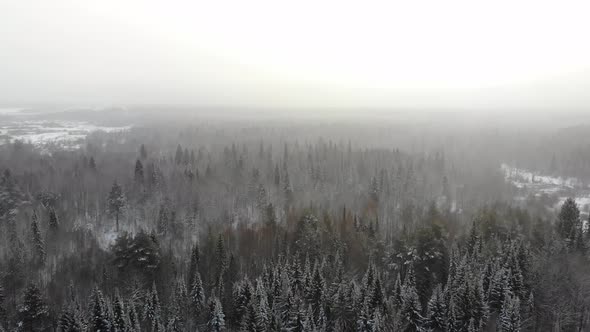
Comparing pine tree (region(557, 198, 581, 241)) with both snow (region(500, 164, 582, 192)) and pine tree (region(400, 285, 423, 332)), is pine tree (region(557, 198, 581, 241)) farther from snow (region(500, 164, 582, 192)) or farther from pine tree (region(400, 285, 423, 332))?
snow (region(500, 164, 582, 192))

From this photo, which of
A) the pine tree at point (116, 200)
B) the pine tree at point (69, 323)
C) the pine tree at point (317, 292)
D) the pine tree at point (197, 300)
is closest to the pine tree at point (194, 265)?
the pine tree at point (197, 300)

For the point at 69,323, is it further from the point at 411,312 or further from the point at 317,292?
the point at 411,312

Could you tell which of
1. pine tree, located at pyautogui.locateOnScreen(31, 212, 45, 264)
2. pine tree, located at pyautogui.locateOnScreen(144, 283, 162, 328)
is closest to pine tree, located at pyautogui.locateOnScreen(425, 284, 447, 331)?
pine tree, located at pyautogui.locateOnScreen(144, 283, 162, 328)

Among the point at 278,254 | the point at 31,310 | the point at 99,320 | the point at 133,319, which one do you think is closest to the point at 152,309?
the point at 133,319

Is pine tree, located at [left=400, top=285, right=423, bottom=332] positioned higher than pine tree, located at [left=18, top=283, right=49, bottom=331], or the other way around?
pine tree, located at [left=400, top=285, right=423, bottom=332]

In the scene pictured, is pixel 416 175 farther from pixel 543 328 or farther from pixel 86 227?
pixel 86 227

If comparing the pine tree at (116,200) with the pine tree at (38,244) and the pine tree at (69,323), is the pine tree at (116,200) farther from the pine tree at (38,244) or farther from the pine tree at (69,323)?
the pine tree at (69,323)
